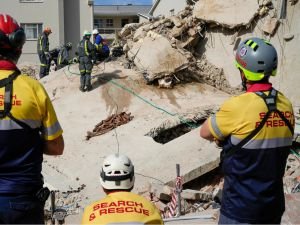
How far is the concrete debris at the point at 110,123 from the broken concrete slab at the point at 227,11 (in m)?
4.04

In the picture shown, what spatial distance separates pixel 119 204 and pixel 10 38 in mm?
1295

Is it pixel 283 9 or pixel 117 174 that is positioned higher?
pixel 283 9

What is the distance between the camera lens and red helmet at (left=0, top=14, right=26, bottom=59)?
9.17 ft

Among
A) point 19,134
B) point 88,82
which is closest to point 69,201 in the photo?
point 88,82

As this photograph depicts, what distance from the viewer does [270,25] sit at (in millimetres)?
11188

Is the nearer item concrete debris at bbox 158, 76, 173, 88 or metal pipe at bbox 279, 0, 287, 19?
metal pipe at bbox 279, 0, 287, 19

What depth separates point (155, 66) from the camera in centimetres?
1187

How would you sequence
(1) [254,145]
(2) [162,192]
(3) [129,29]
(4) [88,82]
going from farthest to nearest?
(3) [129,29] → (4) [88,82] → (2) [162,192] → (1) [254,145]

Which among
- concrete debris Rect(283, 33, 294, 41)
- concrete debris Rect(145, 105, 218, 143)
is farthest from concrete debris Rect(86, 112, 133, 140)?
concrete debris Rect(283, 33, 294, 41)

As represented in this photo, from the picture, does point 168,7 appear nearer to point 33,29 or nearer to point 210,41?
point 210,41

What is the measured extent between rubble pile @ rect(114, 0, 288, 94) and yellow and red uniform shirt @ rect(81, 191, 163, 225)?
9.34 meters

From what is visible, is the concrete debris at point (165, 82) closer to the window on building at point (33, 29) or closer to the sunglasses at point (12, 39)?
the sunglasses at point (12, 39)

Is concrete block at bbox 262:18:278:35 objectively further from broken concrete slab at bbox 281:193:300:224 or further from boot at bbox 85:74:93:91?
broken concrete slab at bbox 281:193:300:224

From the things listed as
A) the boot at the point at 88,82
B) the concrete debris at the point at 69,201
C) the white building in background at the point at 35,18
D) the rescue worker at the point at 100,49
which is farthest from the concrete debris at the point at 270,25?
the white building in background at the point at 35,18
